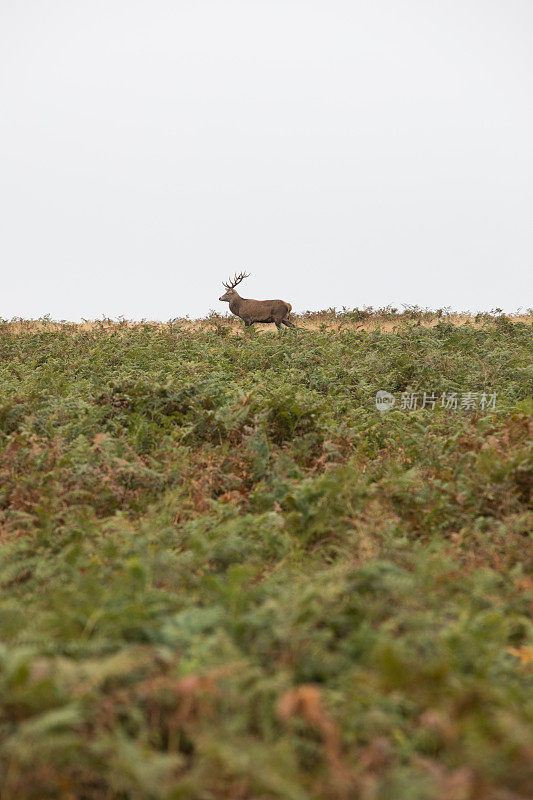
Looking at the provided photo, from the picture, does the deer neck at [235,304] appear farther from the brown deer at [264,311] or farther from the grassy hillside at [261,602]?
the grassy hillside at [261,602]

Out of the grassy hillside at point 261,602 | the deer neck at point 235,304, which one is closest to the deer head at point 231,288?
the deer neck at point 235,304

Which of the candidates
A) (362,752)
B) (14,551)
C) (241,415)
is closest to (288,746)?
(362,752)

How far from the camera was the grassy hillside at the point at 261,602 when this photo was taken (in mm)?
2432

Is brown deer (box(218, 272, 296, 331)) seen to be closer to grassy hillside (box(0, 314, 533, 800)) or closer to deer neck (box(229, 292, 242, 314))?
deer neck (box(229, 292, 242, 314))

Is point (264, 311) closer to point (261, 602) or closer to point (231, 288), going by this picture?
point (231, 288)

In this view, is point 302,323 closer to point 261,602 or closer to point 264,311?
point 264,311

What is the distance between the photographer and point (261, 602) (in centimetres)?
375

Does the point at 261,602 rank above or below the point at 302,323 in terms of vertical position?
below

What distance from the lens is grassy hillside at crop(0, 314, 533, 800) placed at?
7.98 feet

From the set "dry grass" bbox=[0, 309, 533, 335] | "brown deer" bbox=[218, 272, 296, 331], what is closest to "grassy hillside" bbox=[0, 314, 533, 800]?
"dry grass" bbox=[0, 309, 533, 335]

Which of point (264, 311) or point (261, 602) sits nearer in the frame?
point (261, 602)

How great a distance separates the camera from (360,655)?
3.21 m

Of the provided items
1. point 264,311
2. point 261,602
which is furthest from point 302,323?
point 261,602

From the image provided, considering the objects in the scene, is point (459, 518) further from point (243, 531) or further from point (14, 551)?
point (14, 551)
